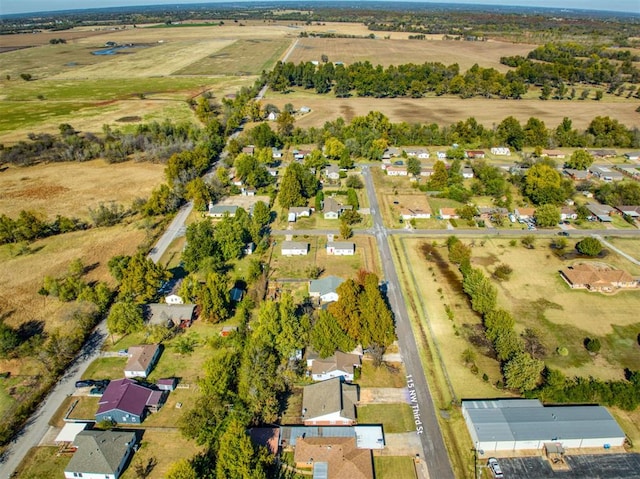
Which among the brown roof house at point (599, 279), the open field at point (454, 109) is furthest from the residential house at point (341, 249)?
the open field at point (454, 109)

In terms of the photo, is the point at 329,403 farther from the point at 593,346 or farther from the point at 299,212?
the point at 299,212

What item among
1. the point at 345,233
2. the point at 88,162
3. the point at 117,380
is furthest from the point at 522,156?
the point at 88,162

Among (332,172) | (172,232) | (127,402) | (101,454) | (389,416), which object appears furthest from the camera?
(332,172)

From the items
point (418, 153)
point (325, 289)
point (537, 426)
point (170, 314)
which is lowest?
point (418, 153)

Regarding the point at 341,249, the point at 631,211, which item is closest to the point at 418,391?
the point at 341,249

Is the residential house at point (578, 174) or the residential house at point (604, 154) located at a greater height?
the residential house at point (578, 174)

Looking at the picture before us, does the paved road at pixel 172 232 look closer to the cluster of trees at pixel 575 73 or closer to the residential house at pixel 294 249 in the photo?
the residential house at pixel 294 249

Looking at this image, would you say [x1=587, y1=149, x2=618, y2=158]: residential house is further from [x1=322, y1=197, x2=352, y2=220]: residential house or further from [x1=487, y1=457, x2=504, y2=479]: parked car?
[x1=487, y1=457, x2=504, y2=479]: parked car
